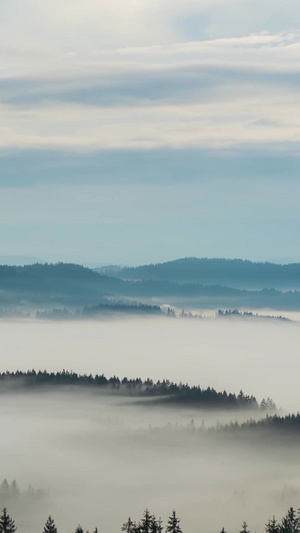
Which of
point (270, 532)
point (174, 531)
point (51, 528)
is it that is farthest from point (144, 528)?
point (270, 532)

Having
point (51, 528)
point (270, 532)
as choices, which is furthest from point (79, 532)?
point (270, 532)

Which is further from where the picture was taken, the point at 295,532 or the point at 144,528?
the point at 295,532

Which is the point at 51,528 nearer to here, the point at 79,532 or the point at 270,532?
the point at 79,532

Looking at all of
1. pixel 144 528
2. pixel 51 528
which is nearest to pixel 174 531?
pixel 144 528

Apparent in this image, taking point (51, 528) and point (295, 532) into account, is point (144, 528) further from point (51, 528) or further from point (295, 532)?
point (295, 532)

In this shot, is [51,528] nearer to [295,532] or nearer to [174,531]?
[174,531]

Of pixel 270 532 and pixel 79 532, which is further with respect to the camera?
pixel 270 532

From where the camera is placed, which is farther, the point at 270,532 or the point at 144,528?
the point at 270,532
